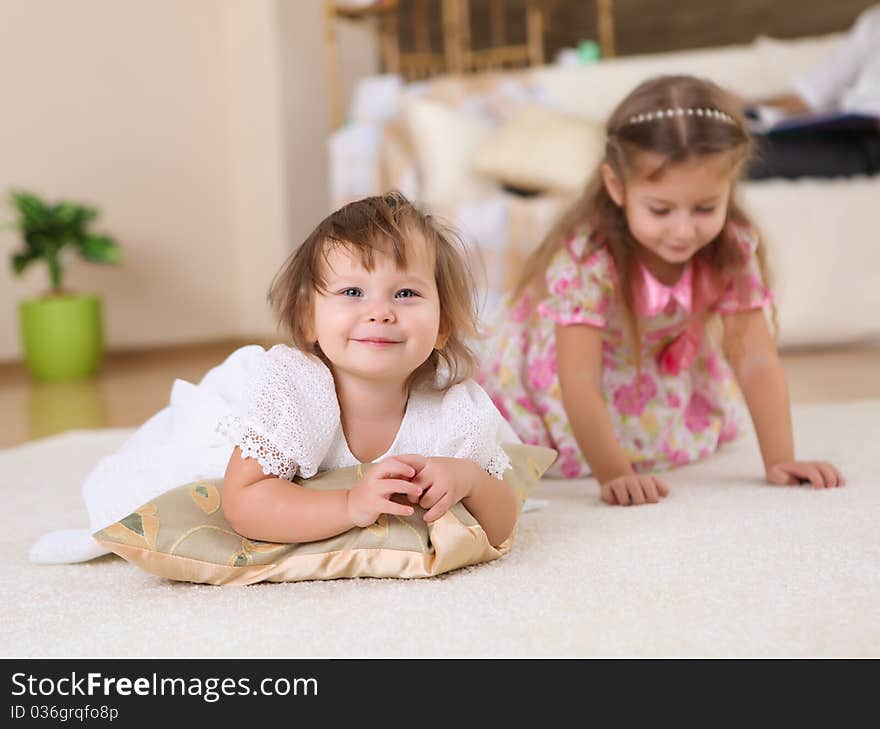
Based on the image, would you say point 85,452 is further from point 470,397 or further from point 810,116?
point 810,116

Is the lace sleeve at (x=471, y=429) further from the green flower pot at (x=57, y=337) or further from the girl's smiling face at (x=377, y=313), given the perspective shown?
the green flower pot at (x=57, y=337)

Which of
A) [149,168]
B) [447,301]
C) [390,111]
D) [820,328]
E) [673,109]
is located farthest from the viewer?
[149,168]

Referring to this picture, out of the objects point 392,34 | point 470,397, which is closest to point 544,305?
point 470,397

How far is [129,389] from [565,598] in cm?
237

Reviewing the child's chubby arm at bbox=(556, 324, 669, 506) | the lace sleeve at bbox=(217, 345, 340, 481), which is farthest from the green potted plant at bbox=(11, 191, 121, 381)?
the lace sleeve at bbox=(217, 345, 340, 481)

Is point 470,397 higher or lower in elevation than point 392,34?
lower

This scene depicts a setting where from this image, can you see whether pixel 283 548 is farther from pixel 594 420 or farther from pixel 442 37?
pixel 442 37

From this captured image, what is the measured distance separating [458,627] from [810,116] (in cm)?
267

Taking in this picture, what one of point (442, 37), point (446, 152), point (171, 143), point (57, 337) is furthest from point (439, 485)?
point (442, 37)

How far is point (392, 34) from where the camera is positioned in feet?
17.1

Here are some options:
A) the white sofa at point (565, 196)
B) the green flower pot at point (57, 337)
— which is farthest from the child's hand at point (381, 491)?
the green flower pot at point (57, 337)

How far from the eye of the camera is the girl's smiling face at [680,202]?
53.7 inches

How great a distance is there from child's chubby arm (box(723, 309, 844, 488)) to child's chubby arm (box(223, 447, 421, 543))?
0.60m

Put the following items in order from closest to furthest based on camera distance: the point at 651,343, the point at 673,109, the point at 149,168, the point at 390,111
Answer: the point at 673,109, the point at 651,343, the point at 390,111, the point at 149,168
